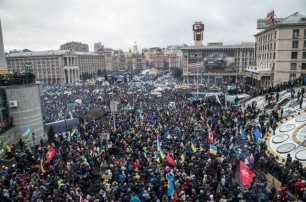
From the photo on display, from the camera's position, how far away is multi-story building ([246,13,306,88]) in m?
40.0

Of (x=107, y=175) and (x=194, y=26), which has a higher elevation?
(x=194, y=26)

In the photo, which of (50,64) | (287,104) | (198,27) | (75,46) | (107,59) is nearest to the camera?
(287,104)

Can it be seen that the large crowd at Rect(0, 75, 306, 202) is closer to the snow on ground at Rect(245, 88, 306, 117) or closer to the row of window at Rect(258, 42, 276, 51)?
the snow on ground at Rect(245, 88, 306, 117)

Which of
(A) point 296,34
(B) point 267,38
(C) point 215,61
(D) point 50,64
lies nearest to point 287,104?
(A) point 296,34

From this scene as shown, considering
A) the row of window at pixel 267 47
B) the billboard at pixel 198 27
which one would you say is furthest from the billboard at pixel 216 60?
the row of window at pixel 267 47


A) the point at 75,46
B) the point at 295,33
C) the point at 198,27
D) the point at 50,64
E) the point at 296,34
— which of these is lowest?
the point at 50,64

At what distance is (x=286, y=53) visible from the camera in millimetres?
41062

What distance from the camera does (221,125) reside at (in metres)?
23.2

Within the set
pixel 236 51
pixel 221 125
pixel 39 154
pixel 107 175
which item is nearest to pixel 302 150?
pixel 221 125

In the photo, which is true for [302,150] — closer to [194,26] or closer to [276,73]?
[276,73]

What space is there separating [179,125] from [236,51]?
7915cm

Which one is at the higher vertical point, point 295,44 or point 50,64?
point 295,44

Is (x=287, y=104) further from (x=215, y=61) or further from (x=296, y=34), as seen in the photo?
(x=215, y=61)

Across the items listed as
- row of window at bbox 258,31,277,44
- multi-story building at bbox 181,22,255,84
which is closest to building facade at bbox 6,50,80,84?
multi-story building at bbox 181,22,255,84
